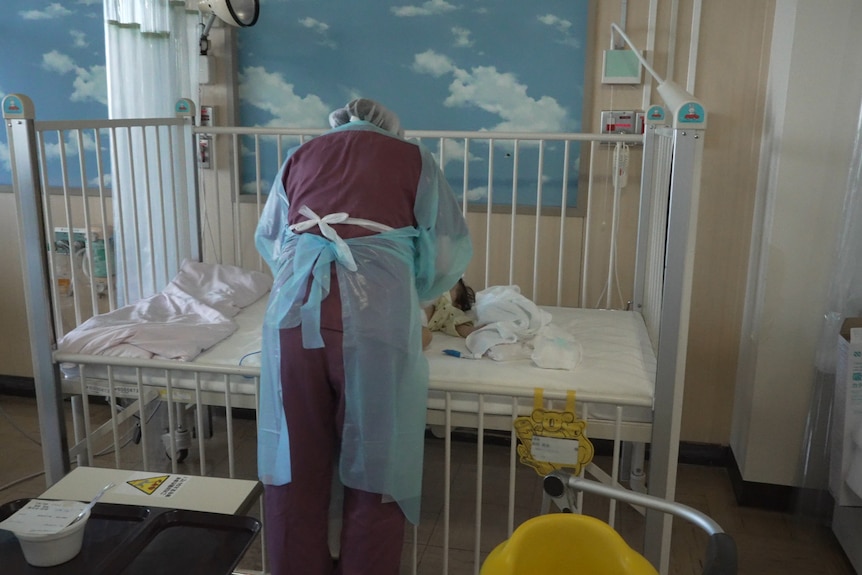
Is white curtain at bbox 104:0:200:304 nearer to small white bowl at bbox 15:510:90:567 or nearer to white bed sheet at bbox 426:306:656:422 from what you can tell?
white bed sheet at bbox 426:306:656:422

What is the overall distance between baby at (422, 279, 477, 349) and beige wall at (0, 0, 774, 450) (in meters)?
Result: 0.62

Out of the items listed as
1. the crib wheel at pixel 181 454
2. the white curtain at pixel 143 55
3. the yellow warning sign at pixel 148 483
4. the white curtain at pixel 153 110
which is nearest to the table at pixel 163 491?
the yellow warning sign at pixel 148 483

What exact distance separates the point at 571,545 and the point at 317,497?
79 cm

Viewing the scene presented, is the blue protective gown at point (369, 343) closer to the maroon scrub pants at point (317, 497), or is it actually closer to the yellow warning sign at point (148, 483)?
the maroon scrub pants at point (317, 497)

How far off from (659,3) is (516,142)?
27.4 inches

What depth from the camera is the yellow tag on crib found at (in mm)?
1874

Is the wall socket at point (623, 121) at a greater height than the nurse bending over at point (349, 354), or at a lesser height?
greater

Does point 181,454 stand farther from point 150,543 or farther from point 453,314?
point 150,543

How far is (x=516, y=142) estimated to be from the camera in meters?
2.68

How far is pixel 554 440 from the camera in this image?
1894mm

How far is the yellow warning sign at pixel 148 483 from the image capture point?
4.28ft

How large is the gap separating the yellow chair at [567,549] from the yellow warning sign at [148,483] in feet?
1.86

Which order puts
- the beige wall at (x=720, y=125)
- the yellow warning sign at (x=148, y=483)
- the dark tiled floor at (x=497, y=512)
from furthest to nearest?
the beige wall at (x=720, y=125) < the dark tiled floor at (x=497, y=512) < the yellow warning sign at (x=148, y=483)

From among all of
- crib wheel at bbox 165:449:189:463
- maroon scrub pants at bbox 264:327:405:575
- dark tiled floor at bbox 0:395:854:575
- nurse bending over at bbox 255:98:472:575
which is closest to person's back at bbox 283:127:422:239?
nurse bending over at bbox 255:98:472:575
